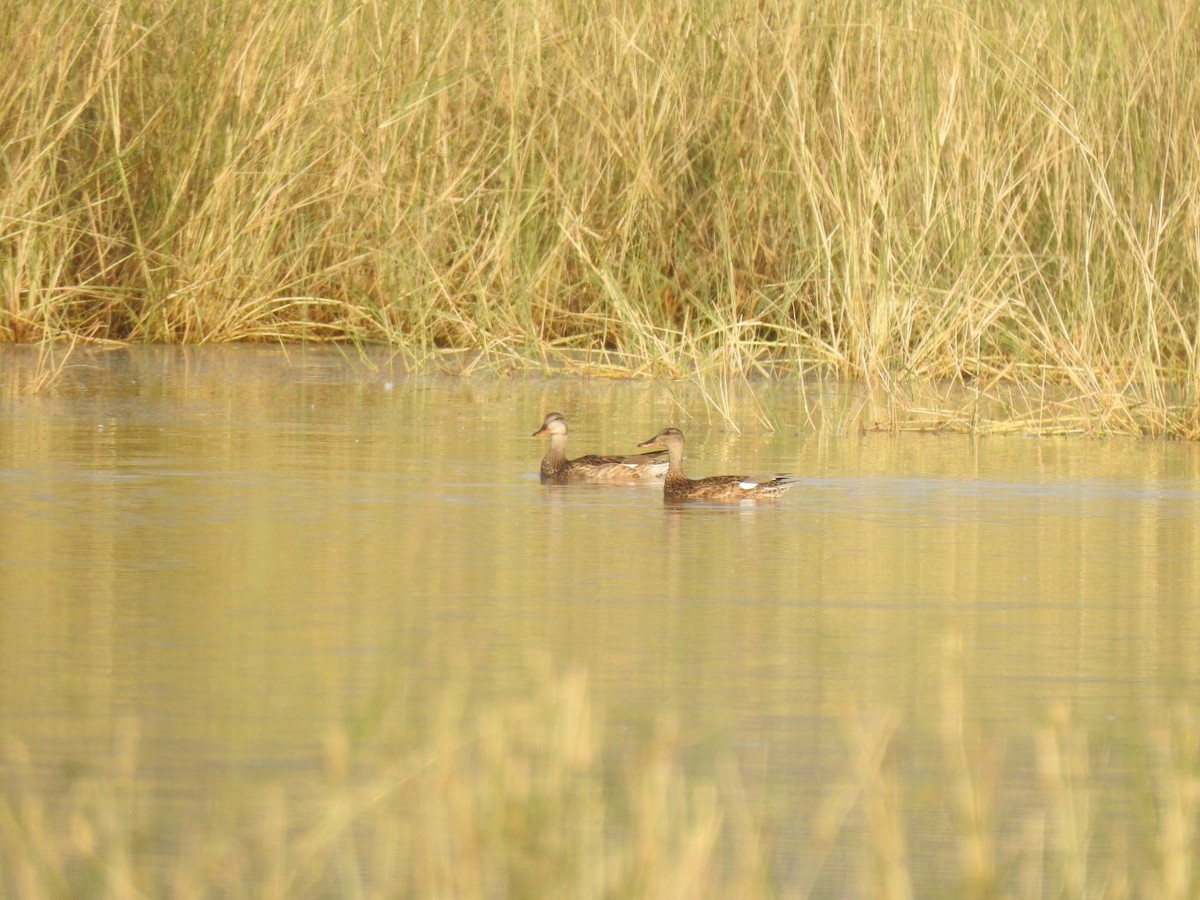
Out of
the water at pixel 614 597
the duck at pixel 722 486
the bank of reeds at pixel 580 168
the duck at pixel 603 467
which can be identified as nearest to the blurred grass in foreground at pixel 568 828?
the water at pixel 614 597

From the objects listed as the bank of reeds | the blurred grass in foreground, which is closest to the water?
the blurred grass in foreground

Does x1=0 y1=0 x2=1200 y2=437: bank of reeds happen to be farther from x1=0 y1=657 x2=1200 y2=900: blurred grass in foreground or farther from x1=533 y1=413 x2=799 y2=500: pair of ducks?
x1=0 y1=657 x2=1200 y2=900: blurred grass in foreground

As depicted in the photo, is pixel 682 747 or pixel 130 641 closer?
pixel 682 747

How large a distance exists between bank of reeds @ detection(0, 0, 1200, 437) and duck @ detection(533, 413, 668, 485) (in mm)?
2933

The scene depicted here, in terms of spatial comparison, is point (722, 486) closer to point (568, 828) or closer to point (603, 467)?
point (603, 467)

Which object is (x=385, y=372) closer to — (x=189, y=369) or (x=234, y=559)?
(x=189, y=369)

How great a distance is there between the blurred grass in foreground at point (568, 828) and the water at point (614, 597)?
0.04 m

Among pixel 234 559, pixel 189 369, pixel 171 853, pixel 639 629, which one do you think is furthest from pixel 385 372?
pixel 171 853

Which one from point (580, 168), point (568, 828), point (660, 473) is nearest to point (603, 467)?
point (660, 473)

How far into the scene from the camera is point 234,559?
6.88 meters

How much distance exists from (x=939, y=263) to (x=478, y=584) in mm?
6047

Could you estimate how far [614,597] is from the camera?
20.9ft

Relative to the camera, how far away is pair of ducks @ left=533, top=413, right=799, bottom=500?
8438 mm

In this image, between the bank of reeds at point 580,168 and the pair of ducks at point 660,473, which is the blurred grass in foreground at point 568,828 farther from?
the bank of reeds at point 580,168
